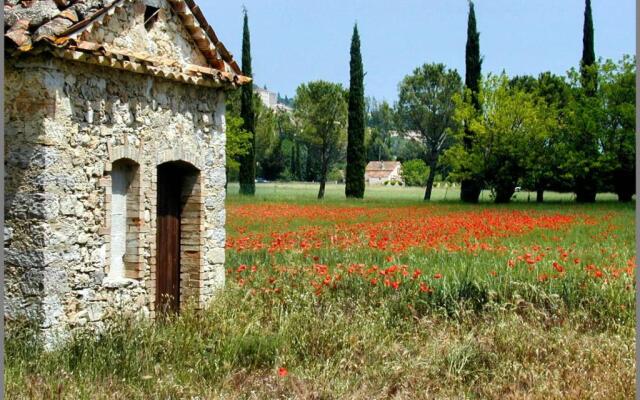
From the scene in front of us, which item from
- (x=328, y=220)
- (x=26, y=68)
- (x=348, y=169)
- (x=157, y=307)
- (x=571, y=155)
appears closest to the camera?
(x=26, y=68)

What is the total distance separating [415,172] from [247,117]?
28943mm

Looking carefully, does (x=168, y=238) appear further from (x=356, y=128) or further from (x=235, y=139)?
(x=356, y=128)

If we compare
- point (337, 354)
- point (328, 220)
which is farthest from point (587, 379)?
point (328, 220)

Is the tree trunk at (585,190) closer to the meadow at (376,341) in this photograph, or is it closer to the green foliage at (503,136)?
the green foliage at (503,136)

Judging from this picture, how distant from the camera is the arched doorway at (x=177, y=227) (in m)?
10.0

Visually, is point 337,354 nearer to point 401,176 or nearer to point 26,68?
point 26,68

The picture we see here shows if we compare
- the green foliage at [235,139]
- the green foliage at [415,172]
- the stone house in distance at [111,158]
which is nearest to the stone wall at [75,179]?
the stone house in distance at [111,158]

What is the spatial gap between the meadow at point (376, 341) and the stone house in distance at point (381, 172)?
2577 inches

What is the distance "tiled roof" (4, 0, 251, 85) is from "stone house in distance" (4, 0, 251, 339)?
16 mm

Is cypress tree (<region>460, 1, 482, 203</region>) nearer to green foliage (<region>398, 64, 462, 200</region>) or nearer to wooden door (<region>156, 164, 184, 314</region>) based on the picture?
green foliage (<region>398, 64, 462, 200</region>)

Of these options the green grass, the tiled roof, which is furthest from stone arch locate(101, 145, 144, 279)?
the green grass

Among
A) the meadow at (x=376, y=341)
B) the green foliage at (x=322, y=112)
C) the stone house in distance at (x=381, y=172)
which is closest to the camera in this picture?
the meadow at (x=376, y=341)

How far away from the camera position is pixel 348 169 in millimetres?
42875

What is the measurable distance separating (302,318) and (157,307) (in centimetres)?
209
